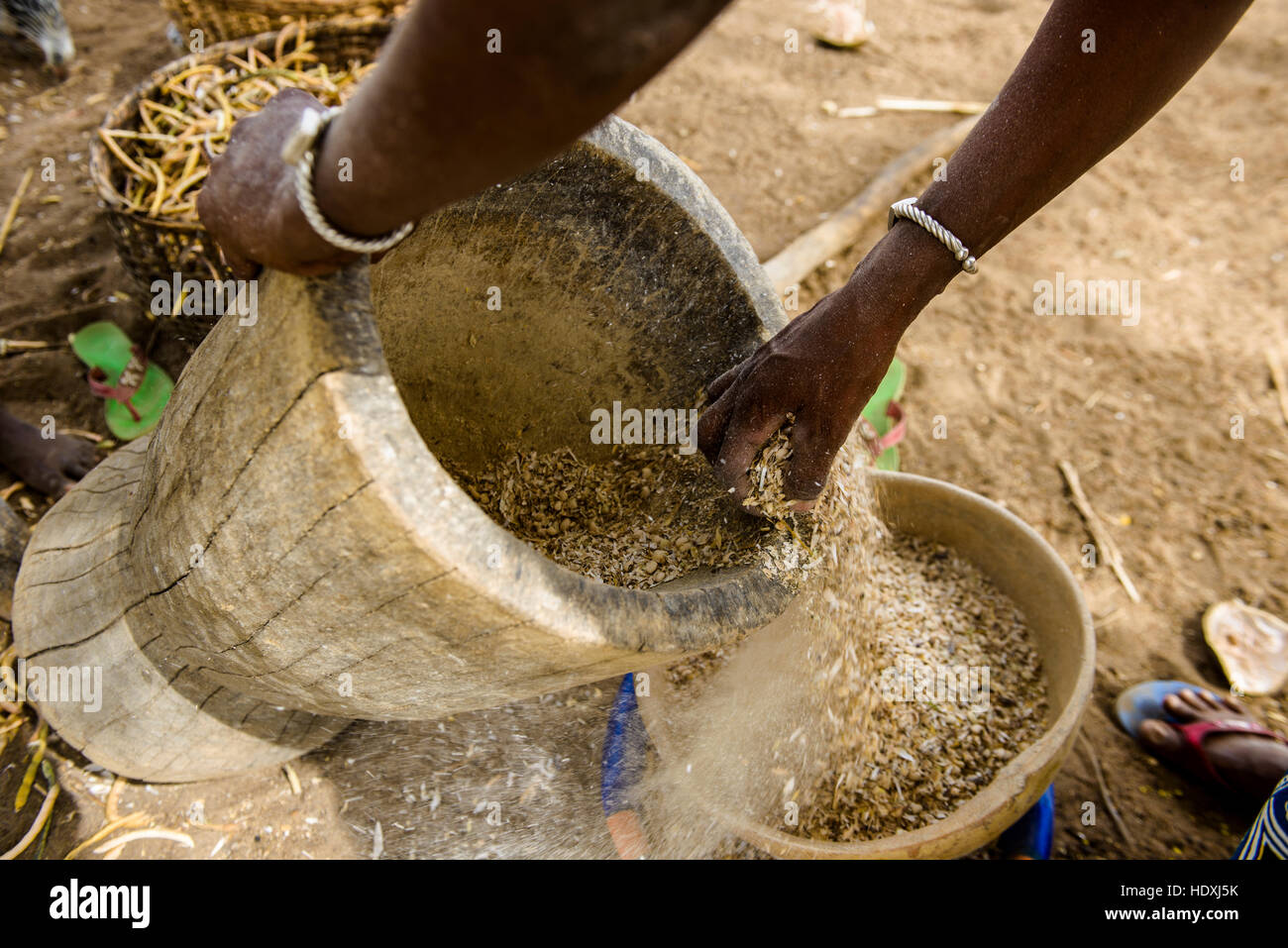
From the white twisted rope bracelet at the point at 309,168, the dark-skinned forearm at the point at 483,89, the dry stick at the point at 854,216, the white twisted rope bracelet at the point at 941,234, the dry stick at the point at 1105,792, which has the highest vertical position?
the dark-skinned forearm at the point at 483,89

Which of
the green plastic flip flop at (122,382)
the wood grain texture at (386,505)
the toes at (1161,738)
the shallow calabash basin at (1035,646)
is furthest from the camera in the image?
the green plastic flip flop at (122,382)

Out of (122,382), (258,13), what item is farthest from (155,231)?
(258,13)

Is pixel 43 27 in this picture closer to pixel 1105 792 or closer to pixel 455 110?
pixel 455 110

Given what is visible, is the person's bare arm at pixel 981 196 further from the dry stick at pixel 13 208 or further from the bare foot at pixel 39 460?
the dry stick at pixel 13 208

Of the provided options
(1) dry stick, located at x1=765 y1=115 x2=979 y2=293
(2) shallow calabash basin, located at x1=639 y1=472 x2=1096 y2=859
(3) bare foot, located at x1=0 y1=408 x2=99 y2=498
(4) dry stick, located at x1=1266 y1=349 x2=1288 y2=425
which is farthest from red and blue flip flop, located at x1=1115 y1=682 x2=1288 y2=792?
(3) bare foot, located at x1=0 y1=408 x2=99 y2=498

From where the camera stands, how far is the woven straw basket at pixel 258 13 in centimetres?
343

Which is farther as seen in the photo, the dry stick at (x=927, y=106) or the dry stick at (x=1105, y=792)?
the dry stick at (x=927, y=106)

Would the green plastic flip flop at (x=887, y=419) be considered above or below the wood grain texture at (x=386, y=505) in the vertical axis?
below

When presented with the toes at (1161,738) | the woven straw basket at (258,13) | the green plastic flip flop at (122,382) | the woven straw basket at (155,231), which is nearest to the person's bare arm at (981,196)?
the toes at (1161,738)

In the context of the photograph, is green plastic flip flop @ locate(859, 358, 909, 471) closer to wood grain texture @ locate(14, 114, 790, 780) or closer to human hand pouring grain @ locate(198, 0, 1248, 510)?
wood grain texture @ locate(14, 114, 790, 780)

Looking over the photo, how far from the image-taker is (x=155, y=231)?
2.69 m

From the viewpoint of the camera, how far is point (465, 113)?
2.90ft

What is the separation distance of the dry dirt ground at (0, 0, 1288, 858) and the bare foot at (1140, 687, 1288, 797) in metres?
0.10

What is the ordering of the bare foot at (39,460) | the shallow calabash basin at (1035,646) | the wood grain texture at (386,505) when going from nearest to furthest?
1. the wood grain texture at (386,505)
2. the shallow calabash basin at (1035,646)
3. the bare foot at (39,460)
